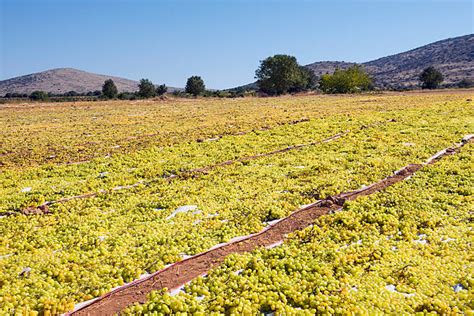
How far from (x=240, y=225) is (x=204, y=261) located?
6.47 ft

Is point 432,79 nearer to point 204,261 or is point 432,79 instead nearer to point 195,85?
point 195,85

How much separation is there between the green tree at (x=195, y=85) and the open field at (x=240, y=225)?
84781 millimetres

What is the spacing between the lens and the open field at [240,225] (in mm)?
6375

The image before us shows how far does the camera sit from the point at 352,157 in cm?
1702

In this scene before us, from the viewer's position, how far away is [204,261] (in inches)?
305

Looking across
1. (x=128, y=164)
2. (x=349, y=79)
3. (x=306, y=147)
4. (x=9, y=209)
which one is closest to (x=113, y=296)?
(x=9, y=209)

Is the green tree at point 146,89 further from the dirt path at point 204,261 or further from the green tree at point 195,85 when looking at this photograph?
the dirt path at point 204,261

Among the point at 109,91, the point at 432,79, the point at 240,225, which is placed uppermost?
the point at 109,91

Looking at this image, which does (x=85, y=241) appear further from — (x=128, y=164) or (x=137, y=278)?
(x=128, y=164)

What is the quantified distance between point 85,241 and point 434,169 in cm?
1267

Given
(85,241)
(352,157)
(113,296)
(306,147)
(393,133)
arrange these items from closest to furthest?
1. (113,296)
2. (85,241)
3. (352,157)
4. (306,147)
5. (393,133)

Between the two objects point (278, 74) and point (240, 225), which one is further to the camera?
point (278, 74)

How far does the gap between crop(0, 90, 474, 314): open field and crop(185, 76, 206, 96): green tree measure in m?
84.8

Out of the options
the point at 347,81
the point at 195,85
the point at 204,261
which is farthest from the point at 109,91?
the point at 204,261
